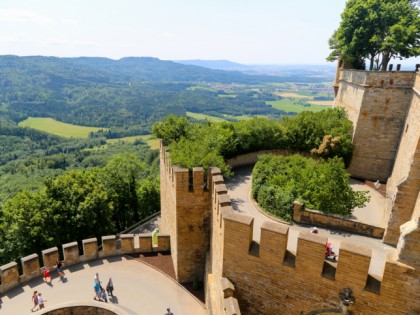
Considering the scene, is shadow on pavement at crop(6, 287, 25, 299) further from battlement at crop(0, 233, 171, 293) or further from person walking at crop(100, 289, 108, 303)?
person walking at crop(100, 289, 108, 303)

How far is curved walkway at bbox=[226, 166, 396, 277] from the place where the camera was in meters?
12.5

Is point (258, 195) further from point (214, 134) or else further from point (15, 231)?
point (15, 231)

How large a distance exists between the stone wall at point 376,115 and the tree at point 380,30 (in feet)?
9.42

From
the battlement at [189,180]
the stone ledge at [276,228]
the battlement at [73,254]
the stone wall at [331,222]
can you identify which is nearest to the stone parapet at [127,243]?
the battlement at [73,254]

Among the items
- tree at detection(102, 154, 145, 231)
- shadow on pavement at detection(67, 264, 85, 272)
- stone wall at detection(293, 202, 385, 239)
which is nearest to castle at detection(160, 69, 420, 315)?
stone wall at detection(293, 202, 385, 239)

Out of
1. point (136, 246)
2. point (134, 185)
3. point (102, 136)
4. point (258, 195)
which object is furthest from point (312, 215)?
point (102, 136)

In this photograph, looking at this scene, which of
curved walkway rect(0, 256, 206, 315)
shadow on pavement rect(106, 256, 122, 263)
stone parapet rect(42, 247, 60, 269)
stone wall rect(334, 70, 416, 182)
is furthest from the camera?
stone wall rect(334, 70, 416, 182)

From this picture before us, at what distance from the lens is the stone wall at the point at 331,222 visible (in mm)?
14977

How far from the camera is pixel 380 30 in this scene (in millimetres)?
23672

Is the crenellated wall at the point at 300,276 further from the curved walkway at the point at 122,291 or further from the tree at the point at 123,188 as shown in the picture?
the tree at the point at 123,188

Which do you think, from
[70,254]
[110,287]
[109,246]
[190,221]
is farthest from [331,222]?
[70,254]

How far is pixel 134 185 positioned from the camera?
33.2m

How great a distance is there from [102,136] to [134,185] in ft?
526

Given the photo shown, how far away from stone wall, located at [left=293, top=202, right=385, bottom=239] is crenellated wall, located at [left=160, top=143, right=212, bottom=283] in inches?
240
